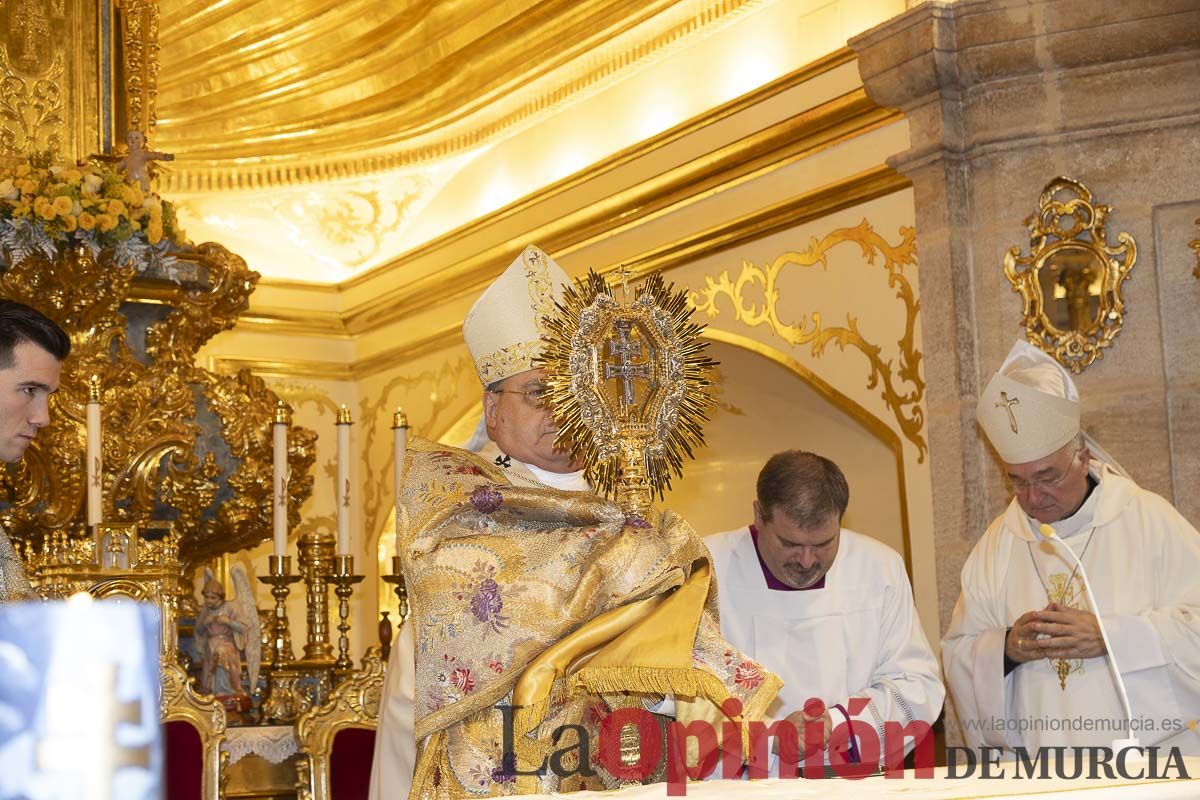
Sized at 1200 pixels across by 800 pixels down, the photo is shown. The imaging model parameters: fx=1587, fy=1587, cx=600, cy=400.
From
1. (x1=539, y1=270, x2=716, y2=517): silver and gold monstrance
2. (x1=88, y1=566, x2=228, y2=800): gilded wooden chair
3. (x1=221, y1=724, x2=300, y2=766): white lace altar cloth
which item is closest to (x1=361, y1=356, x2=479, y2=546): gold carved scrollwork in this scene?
(x1=221, y1=724, x2=300, y2=766): white lace altar cloth

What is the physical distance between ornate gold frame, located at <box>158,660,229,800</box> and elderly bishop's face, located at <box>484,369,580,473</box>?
3.77 feet

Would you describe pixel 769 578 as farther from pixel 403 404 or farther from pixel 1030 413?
pixel 403 404

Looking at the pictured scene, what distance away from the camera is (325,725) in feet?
13.4

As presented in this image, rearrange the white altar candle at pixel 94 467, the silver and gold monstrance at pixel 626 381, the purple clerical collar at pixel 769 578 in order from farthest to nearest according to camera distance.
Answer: the purple clerical collar at pixel 769 578 → the white altar candle at pixel 94 467 → the silver and gold monstrance at pixel 626 381

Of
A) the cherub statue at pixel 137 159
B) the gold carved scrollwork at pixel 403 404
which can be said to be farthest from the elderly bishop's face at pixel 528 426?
the gold carved scrollwork at pixel 403 404

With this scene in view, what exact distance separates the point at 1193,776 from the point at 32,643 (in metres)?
1.82

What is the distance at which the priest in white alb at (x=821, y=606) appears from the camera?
12.4 ft

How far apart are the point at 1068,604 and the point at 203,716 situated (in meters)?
2.22

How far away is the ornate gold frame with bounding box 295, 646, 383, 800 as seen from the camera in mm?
4059

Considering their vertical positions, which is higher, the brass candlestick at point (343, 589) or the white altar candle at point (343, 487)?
the white altar candle at point (343, 487)

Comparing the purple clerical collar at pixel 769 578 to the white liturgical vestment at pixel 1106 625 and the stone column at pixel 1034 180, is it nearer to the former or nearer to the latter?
the white liturgical vestment at pixel 1106 625

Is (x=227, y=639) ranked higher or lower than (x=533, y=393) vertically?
lower

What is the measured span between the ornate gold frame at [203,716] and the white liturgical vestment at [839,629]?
4.17ft

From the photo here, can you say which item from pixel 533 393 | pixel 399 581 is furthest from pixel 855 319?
pixel 533 393
